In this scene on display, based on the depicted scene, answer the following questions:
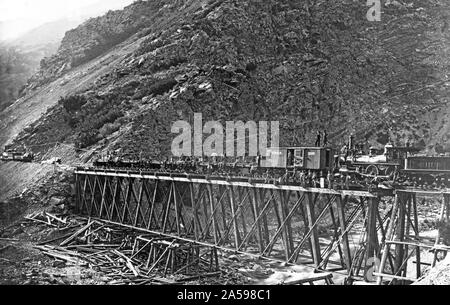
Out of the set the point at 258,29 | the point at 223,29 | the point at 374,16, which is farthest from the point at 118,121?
the point at 374,16

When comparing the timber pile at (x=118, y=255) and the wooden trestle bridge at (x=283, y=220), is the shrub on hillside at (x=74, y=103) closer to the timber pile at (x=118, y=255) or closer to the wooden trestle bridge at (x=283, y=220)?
the wooden trestle bridge at (x=283, y=220)

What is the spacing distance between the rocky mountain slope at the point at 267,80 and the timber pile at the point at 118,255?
1074cm

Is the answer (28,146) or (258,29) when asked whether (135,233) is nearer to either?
(28,146)

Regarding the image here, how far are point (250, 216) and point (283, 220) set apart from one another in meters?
15.8

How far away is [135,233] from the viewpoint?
27766 millimetres

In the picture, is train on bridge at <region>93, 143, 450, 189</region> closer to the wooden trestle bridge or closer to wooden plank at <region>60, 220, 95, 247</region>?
the wooden trestle bridge

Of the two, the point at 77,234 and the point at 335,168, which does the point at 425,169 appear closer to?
the point at 335,168

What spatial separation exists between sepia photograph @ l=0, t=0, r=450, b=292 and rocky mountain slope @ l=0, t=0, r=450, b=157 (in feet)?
0.56

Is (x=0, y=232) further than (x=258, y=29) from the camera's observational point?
No

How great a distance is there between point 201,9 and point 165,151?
2130cm

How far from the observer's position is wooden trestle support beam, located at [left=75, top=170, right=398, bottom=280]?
17781 mm

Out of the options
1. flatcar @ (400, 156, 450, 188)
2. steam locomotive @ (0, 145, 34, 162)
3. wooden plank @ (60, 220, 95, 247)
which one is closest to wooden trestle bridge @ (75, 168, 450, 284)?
wooden plank @ (60, 220, 95, 247)

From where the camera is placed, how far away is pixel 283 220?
64.7 feet

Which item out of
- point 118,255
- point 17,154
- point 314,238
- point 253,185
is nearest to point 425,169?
point 314,238
